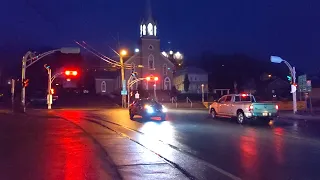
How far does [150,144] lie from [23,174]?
5.91 m

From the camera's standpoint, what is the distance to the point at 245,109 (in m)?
25.4

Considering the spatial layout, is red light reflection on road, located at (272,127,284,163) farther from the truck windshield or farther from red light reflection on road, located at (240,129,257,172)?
the truck windshield

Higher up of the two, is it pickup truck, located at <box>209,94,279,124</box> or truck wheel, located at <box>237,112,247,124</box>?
pickup truck, located at <box>209,94,279,124</box>

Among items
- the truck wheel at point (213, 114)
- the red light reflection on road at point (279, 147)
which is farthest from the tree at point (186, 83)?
the red light reflection on road at point (279, 147)

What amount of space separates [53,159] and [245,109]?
16.4 metres

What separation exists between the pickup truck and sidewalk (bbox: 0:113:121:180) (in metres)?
12.0

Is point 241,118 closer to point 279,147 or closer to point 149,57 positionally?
point 279,147

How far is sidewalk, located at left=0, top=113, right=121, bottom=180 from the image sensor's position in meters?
9.02

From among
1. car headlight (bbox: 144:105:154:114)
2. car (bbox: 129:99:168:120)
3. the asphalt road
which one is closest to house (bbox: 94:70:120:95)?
car (bbox: 129:99:168:120)

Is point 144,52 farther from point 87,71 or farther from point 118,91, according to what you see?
point 87,71

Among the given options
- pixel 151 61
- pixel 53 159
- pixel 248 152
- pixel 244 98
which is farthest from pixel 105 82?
pixel 53 159

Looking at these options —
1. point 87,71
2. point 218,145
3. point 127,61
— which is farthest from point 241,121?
point 87,71

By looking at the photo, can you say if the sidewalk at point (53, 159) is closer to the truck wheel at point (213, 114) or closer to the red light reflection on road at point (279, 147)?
the red light reflection on road at point (279, 147)

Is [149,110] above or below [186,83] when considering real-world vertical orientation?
below
